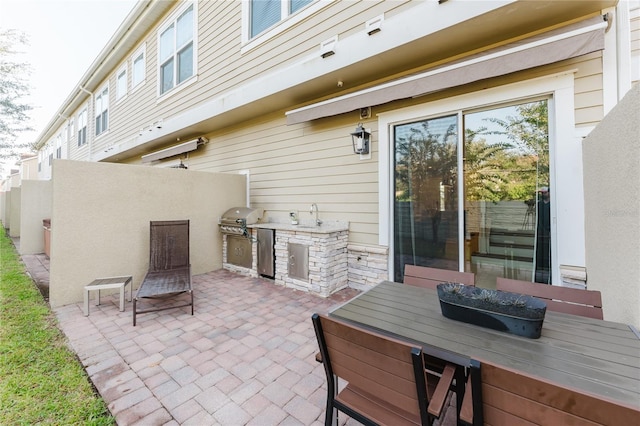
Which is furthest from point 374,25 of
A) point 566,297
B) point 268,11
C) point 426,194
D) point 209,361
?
point 209,361

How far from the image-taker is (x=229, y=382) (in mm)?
2252

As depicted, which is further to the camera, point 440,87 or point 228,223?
point 228,223

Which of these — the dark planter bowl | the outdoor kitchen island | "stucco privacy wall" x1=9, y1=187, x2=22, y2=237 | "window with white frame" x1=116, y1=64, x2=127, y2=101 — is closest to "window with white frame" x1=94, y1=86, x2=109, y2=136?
"window with white frame" x1=116, y1=64, x2=127, y2=101

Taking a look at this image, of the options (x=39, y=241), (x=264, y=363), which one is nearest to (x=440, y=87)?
(x=264, y=363)

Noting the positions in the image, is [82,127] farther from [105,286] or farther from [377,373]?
[377,373]

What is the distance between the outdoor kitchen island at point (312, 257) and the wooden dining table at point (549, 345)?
7.49 ft

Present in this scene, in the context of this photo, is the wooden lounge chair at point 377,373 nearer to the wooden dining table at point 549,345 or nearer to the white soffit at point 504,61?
the wooden dining table at point 549,345

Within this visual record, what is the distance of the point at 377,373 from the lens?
1243 mm

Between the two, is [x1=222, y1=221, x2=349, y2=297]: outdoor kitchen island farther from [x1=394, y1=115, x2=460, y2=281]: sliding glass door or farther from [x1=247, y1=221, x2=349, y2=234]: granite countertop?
[x1=394, y1=115, x2=460, y2=281]: sliding glass door

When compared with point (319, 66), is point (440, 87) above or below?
below

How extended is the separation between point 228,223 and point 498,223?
185 inches

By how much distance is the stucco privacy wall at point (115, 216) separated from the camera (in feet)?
13.0

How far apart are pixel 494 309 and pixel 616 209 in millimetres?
1326

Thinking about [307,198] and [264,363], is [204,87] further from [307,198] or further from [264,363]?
[264,363]
